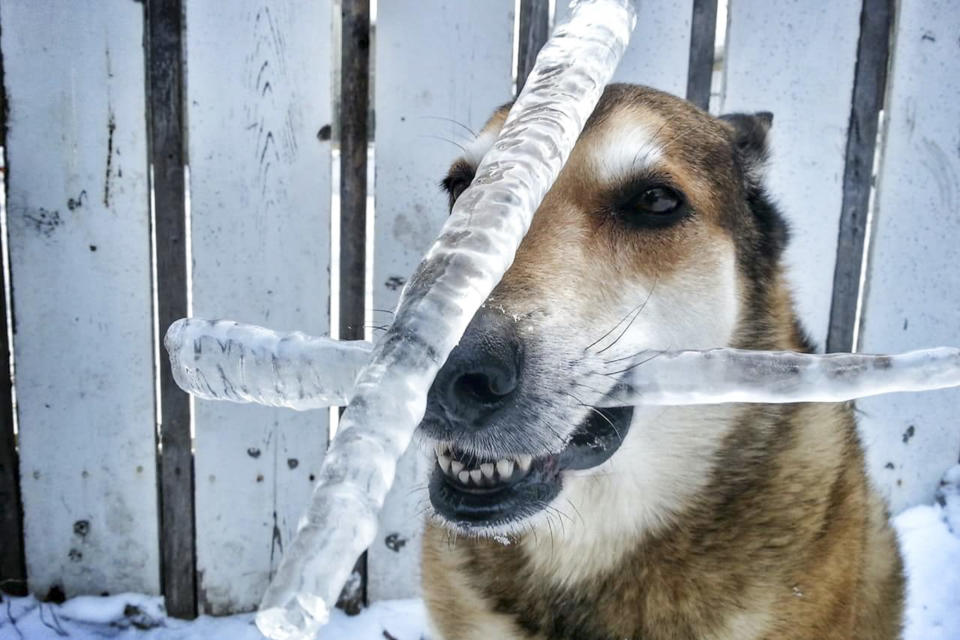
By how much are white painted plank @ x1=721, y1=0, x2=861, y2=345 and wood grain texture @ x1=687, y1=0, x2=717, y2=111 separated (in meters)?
0.08

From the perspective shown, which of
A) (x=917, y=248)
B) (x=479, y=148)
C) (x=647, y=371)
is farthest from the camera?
(x=917, y=248)

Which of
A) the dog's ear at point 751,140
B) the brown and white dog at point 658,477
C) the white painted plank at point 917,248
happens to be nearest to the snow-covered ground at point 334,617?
the white painted plank at point 917,248

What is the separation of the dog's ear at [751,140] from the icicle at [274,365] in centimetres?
140

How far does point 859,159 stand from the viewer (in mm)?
3057

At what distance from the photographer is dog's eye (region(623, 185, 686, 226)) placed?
1.69 meters

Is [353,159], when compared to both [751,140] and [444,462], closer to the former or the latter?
[751,140]

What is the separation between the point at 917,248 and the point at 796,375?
2.67 m

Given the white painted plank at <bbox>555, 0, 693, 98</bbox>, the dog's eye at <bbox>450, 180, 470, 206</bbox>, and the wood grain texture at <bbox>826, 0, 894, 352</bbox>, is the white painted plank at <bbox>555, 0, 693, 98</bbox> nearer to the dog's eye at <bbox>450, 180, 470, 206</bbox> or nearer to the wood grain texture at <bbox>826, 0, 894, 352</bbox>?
the wood grain texture at <bbox>826, 0, 894, 352</bbox>

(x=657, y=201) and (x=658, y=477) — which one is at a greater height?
(x=657, y=201)

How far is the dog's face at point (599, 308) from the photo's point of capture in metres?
1.25

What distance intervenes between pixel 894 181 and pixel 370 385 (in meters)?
3.08

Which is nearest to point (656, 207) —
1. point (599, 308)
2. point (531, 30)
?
point (599, 308)

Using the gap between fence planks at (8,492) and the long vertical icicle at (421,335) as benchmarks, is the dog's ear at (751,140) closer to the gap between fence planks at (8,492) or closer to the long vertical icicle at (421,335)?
the long vertical icicle at (421,335)

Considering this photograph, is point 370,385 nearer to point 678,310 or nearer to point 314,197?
point 678,310
